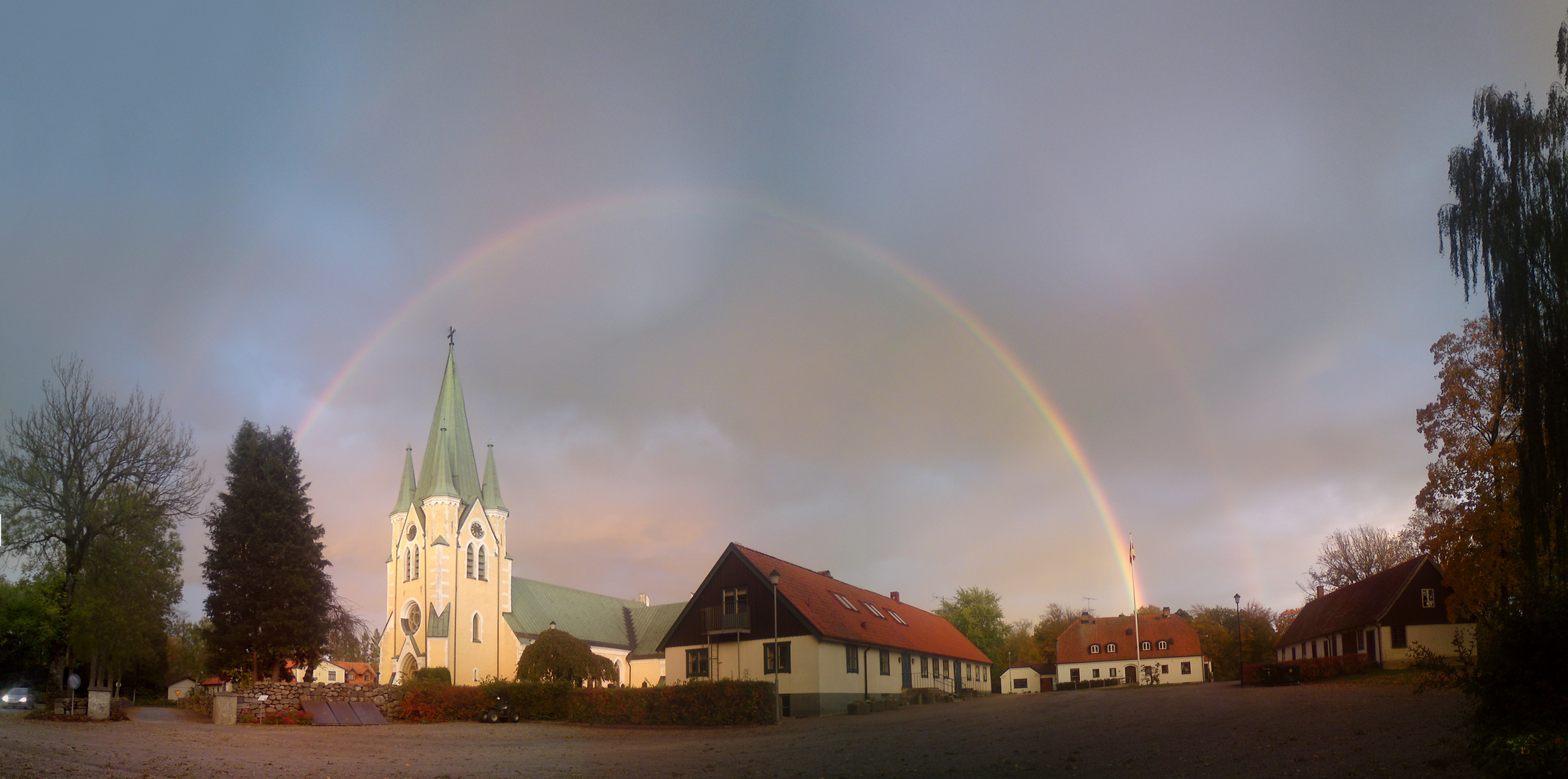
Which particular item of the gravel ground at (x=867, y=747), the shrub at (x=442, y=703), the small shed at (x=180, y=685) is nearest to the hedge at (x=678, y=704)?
the gravel ground at (x=867, y=747)

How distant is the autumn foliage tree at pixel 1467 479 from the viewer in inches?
1166

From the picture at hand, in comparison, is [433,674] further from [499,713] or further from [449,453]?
[499,713]

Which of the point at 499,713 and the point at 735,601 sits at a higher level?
the point at 735,601

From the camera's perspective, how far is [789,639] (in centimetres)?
3931

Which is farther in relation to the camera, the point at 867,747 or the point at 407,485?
the point at 407,485

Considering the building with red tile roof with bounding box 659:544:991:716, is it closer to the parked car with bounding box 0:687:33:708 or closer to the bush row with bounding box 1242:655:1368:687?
the bush row with bounding box 1242:655:1368:687

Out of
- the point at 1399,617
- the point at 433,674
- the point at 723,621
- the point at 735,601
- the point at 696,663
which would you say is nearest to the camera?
the point at 723,621

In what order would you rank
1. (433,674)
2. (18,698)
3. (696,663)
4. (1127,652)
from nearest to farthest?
(696,663), (18,698), (433,674), (1127,652)

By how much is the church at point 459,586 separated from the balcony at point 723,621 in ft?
97.4

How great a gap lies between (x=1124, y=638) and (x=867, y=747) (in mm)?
70370

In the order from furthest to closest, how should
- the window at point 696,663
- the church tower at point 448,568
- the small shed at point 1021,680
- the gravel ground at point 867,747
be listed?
the small shed at point 1021,680 → the church tower at point 448,568 → the window at point 696,663 → the gravel ground at point 867,747

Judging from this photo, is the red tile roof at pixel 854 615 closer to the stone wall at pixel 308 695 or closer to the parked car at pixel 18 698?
the stone wall at pixel 308 695

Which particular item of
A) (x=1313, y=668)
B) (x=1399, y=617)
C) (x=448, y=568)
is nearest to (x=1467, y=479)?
(x=1313, y=668)

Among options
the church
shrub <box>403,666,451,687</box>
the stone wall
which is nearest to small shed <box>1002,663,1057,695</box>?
the church
